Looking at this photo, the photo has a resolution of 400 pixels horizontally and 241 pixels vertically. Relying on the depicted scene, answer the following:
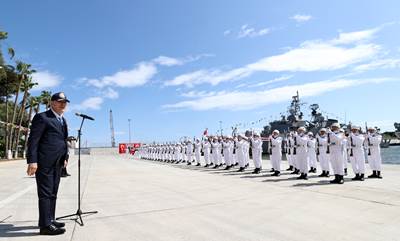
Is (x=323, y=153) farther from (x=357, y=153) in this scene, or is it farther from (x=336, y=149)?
(x=336, y=149)

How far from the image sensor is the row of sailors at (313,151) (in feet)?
38.9

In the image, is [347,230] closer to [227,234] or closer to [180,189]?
[227,234]

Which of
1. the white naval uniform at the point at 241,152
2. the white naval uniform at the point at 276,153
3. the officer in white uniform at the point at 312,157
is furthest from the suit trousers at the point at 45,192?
the white naval uniform at the point at 241,152

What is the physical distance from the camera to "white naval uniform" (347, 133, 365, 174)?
39.7 ft

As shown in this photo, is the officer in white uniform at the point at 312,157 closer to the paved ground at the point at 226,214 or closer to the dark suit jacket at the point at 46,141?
the paved ground at the point at 226,214

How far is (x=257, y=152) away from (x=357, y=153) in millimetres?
4383

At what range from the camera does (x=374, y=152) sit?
41.4ft

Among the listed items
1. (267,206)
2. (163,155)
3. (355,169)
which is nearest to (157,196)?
(267,206)

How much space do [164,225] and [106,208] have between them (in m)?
2.14

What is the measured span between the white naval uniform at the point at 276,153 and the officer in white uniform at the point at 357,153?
2.69m

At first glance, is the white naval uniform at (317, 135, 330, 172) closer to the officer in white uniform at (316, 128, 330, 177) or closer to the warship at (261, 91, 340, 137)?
the officer in white uniform at (316, 128, 330, 177)

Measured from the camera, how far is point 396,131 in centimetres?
11138

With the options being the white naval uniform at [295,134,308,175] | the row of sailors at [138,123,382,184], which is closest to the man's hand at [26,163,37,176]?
the row of sailors at [138,123,382,184]

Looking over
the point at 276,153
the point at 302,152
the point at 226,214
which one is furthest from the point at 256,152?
the point at 226,214
